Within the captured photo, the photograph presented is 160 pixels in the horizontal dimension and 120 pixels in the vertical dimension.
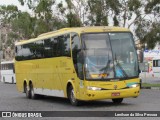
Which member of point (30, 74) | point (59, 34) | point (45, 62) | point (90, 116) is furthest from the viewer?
point (30, 74)

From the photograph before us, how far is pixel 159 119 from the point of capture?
13.7 meters

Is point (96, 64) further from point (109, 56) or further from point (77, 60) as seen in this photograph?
point (77, 60)

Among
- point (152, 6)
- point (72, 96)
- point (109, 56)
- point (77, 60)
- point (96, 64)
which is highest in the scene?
point (152, 6)

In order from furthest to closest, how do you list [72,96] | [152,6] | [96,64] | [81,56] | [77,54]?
[152,6], [72,96], [77,54], [81,56], [96,64]

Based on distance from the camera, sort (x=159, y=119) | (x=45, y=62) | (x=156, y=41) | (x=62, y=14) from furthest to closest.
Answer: (x=62, y=14), (x=156, y=41), (x=45, y=62), (x=159, y=119)

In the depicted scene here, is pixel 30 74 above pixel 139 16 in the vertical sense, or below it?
below

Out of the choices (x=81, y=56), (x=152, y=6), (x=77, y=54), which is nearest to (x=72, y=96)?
(x=77, y=54)

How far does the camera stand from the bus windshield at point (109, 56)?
18422mm

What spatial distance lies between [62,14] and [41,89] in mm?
24576

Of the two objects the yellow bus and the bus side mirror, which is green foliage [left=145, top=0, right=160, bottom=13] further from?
the bus side mirror

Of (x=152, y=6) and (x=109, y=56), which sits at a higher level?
(x=152, y=6)

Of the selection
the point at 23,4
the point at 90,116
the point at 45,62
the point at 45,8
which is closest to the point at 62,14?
the point at 45,8

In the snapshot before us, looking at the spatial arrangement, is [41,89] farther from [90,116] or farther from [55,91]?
[90,116]

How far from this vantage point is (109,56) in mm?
18625
